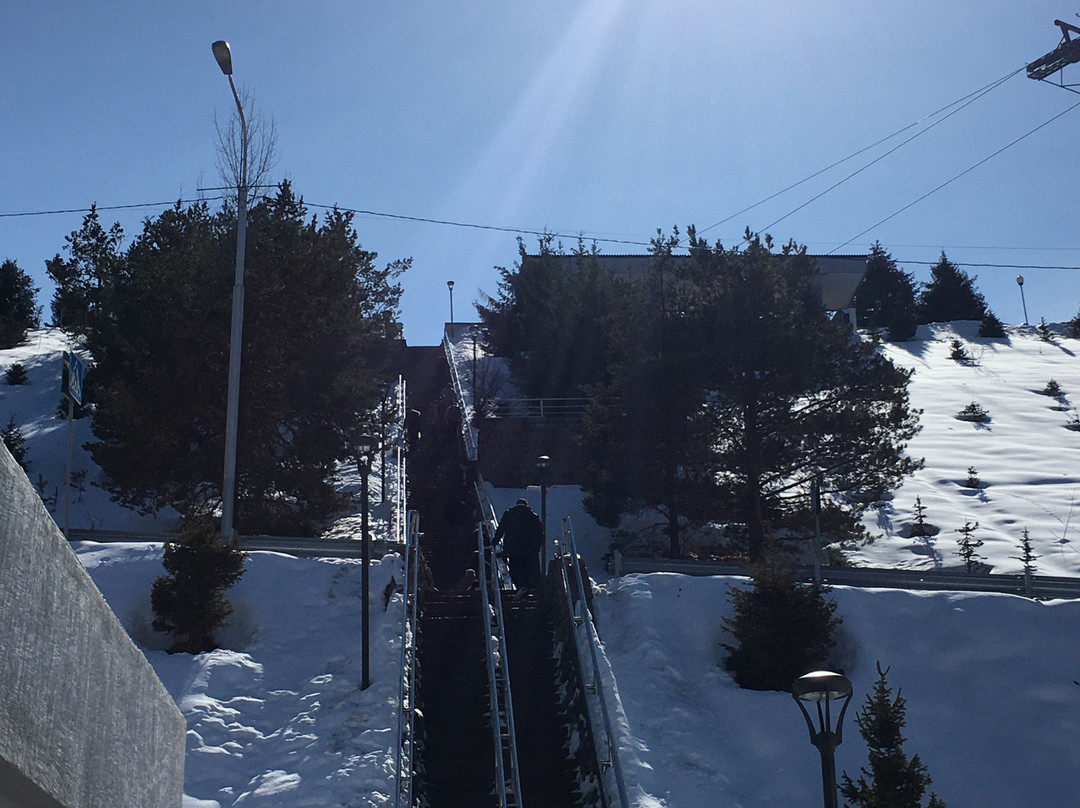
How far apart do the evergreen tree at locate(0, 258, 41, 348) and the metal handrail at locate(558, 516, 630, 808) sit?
3128 centimetres

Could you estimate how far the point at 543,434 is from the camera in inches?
1144

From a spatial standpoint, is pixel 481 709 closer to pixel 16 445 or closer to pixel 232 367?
pixel 232 367

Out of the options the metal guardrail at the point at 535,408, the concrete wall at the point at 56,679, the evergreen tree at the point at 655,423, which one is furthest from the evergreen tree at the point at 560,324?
the concrete wall at the point at 56,679

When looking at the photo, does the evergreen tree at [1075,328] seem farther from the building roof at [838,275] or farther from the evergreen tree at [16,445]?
the evergreen tree at [16,445]

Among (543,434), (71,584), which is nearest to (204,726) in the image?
(71,584)

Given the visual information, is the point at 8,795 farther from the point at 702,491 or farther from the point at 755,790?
the point at 702,491

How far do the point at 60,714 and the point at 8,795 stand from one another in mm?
264

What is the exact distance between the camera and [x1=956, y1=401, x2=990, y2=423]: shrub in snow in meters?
37.2

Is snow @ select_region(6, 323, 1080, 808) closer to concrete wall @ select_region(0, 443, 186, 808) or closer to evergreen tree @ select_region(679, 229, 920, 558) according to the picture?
evergreen tree @ select_region(679, 229, 920, 558)

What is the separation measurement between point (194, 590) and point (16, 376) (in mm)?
23501

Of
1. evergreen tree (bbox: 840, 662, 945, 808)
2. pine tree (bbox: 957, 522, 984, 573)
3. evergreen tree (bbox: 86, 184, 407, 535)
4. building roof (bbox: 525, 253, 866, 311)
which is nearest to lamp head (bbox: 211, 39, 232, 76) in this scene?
evergreen tree (bbox: 86, 184, 407, 535)

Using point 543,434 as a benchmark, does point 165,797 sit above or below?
below

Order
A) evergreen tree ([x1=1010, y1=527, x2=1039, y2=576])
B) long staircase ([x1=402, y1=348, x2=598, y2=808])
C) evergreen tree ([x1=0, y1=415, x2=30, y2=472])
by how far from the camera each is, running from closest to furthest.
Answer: long staircase ([x1=402, y1=348, x2=598, y2=808]) → evergreen tree ([x1=1010, y1=527, x2=1039, y2=576]) → evergreen tree ([x1=0, y1=415, x2=30, y2=472])

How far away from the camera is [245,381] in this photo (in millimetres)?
19031
